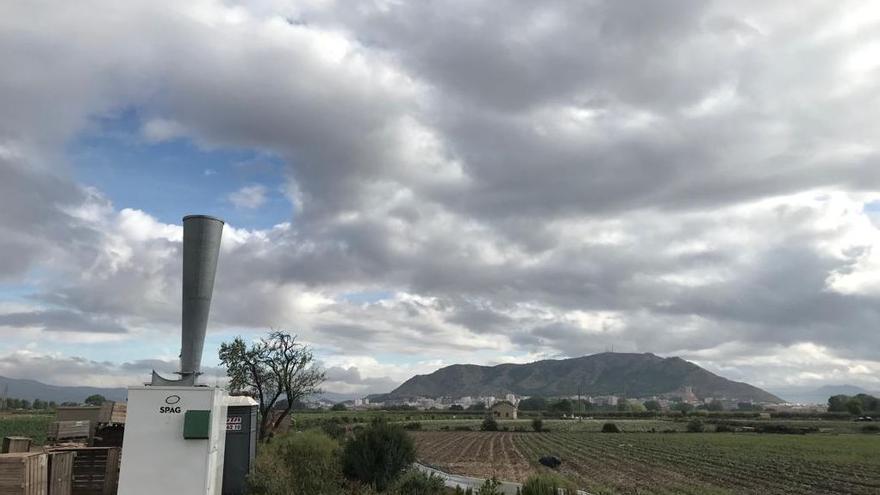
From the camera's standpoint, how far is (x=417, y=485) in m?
18.2

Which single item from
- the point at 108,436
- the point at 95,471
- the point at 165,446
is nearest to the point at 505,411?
the point at 108,436

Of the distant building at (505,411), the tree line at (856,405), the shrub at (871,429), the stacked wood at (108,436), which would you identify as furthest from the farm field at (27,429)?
the tree line at (856,405)

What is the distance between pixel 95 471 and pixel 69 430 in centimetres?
494

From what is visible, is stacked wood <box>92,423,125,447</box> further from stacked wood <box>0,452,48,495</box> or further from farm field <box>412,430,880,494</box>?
farm field <box>412,430,880,494</box>

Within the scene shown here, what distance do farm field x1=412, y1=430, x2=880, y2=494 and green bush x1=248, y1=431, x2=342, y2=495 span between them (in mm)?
8824

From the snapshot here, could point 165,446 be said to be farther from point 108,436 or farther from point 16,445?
point 108,436

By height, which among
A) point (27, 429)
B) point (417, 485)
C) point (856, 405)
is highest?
point (417, 485)

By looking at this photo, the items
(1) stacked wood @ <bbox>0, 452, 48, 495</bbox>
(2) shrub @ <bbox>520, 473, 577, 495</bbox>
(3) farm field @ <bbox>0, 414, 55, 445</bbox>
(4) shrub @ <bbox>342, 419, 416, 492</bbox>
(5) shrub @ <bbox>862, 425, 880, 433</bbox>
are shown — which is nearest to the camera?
(1) stacked wood @ <bbox>0, 452, 48, 495</bbox>

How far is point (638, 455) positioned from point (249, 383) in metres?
32.6

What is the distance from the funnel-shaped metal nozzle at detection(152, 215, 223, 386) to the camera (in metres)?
15.4

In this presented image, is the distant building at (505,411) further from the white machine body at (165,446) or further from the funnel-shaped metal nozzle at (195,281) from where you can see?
the white machine body at (165,446)

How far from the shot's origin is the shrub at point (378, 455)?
21.0 metres

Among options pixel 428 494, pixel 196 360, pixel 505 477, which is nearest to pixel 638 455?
pixel 505 477

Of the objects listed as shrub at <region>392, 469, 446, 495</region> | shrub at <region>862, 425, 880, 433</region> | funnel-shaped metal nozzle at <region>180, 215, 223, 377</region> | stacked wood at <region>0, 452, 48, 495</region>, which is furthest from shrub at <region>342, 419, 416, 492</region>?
shrub at <region>862, 425, 880, 433</region>
